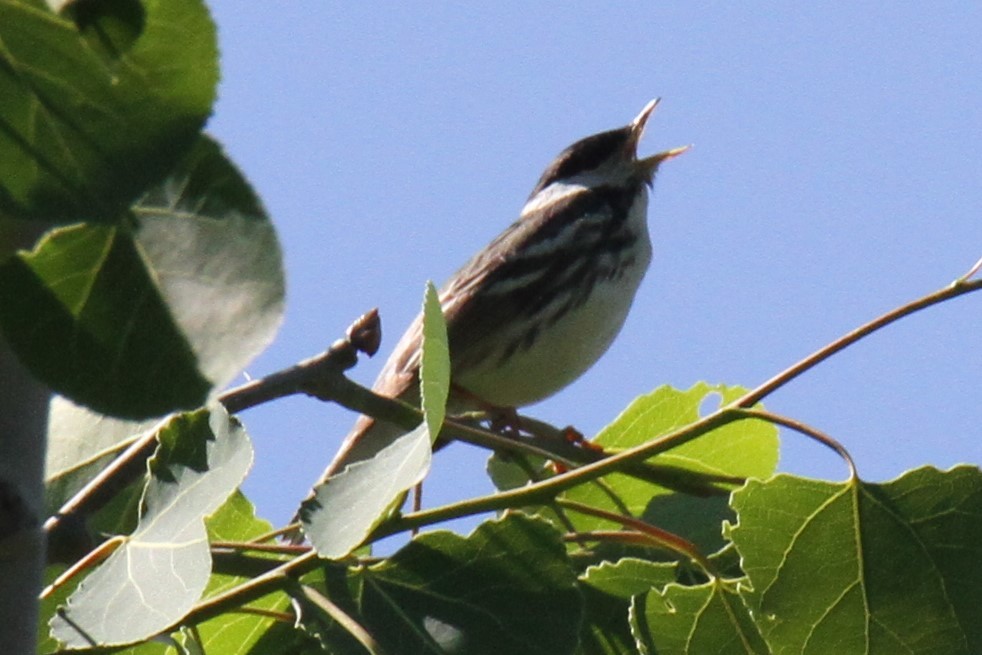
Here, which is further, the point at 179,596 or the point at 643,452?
the point at 643,452

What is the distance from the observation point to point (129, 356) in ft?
3.65

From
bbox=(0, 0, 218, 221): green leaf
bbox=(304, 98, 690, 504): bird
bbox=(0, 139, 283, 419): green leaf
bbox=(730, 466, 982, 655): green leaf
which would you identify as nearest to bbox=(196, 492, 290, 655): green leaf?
bbox=(730, 466, 982, 655): green leaf

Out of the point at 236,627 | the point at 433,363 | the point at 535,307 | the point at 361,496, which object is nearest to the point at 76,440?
the point at 361,496

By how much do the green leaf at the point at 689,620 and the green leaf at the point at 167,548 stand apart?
0.59 m

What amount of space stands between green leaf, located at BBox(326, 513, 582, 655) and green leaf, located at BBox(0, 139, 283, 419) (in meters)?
0.71

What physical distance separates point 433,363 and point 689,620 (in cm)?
68

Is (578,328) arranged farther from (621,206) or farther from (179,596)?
(179,596)

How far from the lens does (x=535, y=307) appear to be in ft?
20.4

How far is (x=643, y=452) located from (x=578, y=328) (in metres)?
4.40

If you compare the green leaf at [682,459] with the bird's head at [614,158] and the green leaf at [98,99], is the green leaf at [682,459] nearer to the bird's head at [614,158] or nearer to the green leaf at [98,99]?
the green leaf at [98,99]

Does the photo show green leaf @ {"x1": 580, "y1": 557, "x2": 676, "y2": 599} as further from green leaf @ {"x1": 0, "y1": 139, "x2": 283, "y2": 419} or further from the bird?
the bird

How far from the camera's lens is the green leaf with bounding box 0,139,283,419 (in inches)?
41.8

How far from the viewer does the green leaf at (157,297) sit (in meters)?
1.06

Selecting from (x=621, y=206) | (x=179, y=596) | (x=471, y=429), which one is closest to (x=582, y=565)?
(x=471, y=429)
